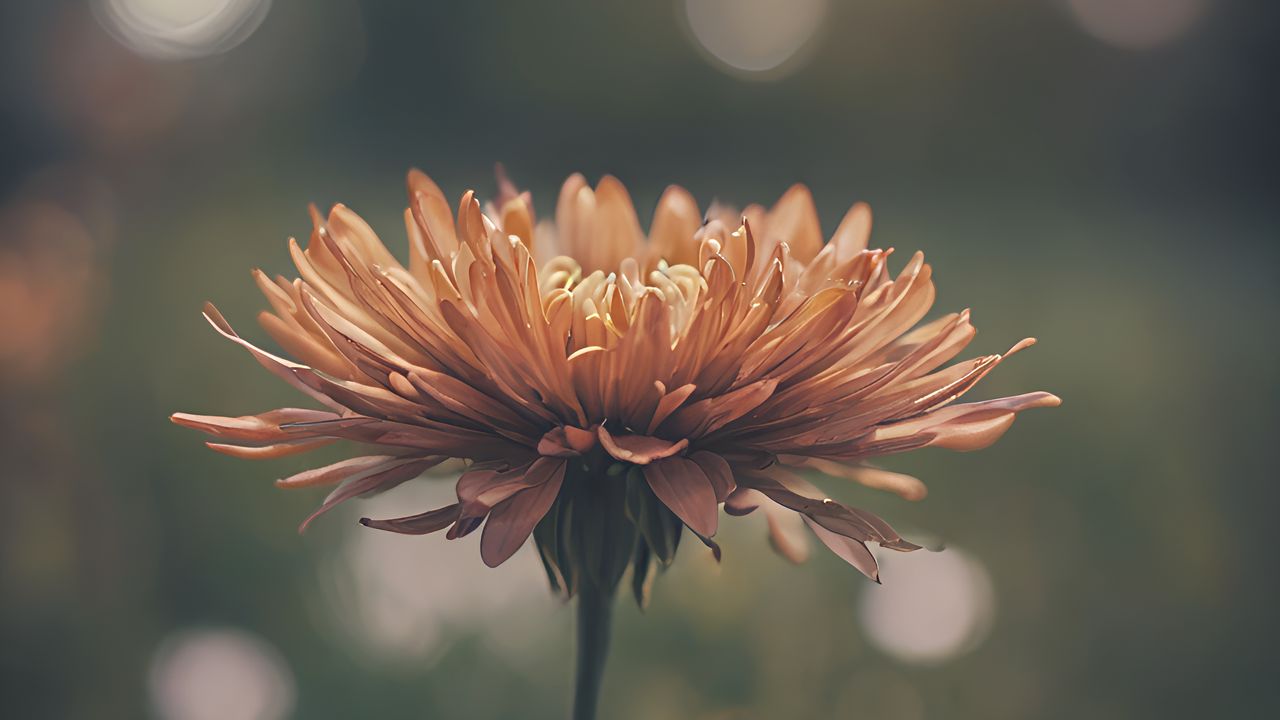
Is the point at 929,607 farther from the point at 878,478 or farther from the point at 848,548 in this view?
the point at 848,548

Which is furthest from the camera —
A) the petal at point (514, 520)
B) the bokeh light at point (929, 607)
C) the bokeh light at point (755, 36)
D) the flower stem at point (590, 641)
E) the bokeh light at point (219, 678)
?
the bokeh light at point (755, 36)

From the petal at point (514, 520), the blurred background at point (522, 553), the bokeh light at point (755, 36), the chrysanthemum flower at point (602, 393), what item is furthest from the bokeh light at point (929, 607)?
the bokeh light at point (755, 36)

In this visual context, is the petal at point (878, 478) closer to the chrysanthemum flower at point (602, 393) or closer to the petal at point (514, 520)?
the chrysanthemum flower at point (602, 393)

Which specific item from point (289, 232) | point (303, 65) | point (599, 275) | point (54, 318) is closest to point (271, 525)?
point (54, 318)

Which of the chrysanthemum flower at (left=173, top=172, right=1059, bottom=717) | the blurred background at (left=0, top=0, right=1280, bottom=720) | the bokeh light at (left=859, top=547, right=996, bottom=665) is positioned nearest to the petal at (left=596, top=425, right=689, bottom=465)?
the chrysanthemum flower at (left=173, top=172, right=1059, bottom=717)

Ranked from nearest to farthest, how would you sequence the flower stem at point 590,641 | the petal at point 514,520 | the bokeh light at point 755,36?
the petal at point 514,520, the flower stem at point 590,641, the bokeh light at point 755,36

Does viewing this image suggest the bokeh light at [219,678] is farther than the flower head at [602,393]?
Yes

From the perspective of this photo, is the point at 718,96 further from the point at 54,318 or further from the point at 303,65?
the point at 54,318
